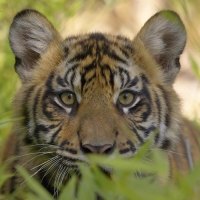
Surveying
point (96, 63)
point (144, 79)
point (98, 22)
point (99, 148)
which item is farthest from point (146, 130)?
point (98, 22)

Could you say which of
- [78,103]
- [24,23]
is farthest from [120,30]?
[78,103]

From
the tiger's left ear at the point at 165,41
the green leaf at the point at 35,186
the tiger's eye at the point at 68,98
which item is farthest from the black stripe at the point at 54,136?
the green leaf at the point at 35,186

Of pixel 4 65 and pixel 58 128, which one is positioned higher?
pixel 4 65

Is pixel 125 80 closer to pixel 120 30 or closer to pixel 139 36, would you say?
pixel 139 36

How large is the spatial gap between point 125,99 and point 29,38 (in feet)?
2.53

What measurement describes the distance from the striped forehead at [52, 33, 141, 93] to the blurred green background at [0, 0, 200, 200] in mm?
237

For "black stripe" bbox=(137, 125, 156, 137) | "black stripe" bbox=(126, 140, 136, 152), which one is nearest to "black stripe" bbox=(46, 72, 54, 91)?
"black stripe" bbox=(137, 125, 156, 137)

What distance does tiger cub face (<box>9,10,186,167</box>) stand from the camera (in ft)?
12.2

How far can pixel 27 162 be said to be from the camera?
4.10 meters

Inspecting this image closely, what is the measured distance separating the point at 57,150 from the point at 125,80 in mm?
456

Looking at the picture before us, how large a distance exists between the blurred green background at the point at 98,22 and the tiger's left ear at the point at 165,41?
0.07m

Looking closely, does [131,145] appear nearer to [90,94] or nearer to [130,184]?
[90,94]

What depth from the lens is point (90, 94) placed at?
3.86 meters

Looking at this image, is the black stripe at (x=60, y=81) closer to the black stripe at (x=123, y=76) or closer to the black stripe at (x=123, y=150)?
the black stripe at (x=123, y=76)
